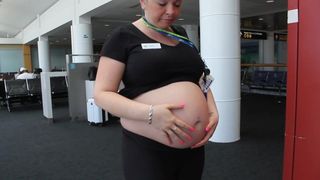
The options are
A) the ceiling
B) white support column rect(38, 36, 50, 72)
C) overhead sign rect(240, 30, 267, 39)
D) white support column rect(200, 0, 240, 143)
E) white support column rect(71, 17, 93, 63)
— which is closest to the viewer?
white support column rect(200, 0, 240, 143)

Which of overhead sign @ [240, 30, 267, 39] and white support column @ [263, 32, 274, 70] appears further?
white support column @ [263, 32, 274, 70]

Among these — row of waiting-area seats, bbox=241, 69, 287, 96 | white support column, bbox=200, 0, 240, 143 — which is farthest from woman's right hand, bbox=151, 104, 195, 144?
row of waiting-area seats, bbox=241, 69, 287, 96

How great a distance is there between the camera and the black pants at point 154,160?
1.08 metres

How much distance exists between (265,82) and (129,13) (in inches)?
220

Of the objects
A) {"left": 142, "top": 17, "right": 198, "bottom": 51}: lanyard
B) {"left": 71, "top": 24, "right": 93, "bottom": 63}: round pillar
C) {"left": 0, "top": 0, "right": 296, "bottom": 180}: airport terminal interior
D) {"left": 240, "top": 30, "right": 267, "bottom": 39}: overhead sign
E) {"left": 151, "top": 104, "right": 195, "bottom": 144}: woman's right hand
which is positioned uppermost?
{"left": 240, "top": 30, "right": 267, "bottom": 39}: overhead sign

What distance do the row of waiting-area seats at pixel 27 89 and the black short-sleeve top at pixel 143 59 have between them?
9.13 metres

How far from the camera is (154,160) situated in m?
1.08

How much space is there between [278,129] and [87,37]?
7234 mm

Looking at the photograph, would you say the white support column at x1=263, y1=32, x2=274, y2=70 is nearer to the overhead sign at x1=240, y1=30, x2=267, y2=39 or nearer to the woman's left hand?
the overhead sign at x1=240, y1=30, x2=267, y2=39

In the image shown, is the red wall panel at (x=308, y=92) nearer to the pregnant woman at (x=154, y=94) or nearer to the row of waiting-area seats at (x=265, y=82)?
the pregnant woman at (x=154, y=94)

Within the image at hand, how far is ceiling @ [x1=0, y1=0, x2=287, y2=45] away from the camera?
32.2ft

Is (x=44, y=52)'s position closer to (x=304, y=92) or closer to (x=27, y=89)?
(x=27, y=89)

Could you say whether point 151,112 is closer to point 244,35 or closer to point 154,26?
point 154,26

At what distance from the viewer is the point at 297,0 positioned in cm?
178
